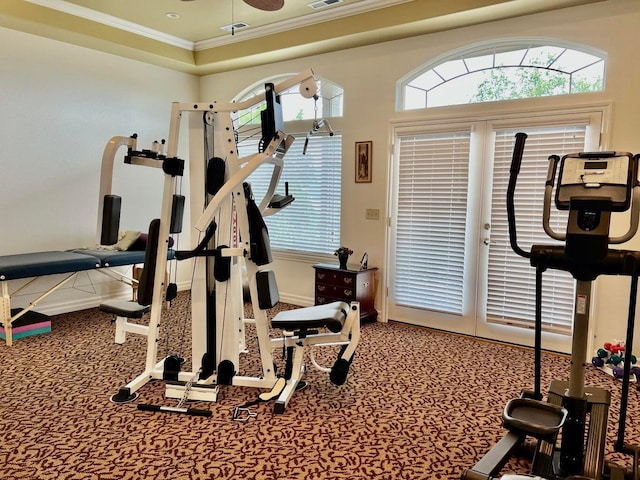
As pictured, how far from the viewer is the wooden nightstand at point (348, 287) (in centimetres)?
470

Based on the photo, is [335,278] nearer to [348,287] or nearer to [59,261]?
[348,287]

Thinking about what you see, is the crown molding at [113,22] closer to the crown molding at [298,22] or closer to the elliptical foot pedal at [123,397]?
the crown molding at [298,22]

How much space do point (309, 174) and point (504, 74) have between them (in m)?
2.41

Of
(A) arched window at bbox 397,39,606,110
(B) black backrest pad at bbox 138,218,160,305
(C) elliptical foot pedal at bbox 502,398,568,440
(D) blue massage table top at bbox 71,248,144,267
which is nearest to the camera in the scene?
(C) elliptical foot pedal at bbox 502,398,568,440

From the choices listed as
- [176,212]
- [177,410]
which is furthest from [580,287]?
[176,212]

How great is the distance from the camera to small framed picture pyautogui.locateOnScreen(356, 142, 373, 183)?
498 cm

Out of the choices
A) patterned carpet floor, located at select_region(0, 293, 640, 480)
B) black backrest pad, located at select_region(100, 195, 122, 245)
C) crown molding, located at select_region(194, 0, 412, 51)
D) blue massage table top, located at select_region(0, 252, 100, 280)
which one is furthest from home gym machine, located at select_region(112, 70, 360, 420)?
crown molding, located at select_region(194, 0, 412, 51)

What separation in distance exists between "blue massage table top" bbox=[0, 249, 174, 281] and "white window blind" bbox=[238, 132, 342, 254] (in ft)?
5.11

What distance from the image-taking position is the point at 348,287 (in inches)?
186

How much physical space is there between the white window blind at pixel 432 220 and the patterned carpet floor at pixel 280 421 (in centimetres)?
79

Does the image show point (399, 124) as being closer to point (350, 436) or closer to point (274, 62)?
point (274, 62)

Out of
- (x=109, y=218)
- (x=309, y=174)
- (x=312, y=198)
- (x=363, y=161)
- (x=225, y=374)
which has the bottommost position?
(x=225, y=374)

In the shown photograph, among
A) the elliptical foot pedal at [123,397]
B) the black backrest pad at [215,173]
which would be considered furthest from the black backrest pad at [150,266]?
the elliptical foot pedal at [123,397]

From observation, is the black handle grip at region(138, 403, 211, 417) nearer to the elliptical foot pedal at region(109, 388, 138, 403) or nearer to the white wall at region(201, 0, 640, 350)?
the elliptical foot pedal at region(109, 388, 138, 403)
